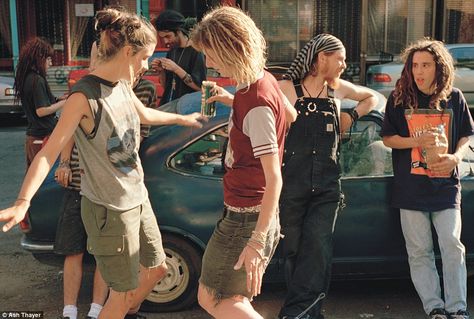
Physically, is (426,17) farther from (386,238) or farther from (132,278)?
(132,278)

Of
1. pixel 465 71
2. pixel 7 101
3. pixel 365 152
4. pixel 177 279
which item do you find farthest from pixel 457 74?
pixel 177 279

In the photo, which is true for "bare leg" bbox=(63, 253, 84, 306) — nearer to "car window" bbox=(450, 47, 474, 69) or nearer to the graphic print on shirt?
the graphic print on shirt

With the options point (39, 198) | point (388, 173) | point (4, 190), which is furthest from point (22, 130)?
point (388, 173)

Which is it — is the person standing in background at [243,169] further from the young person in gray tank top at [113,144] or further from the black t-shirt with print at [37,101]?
the black t-shirt with print at [37,101]

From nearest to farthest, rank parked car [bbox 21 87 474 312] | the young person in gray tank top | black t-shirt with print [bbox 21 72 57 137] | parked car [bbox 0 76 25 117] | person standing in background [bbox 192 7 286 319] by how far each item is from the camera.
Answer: person standing in background [bbox 192 7 286 319], the young person in gray tank top, parked car [bbox 21 87 474 312], black t-shirt with print [bbox 21 72 57 137], parked car [bbox 0 76 25 117]

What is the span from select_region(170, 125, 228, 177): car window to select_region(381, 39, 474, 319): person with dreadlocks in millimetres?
1020

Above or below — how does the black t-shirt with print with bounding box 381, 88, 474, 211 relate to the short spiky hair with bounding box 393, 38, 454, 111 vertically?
below

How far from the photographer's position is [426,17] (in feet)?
65.5

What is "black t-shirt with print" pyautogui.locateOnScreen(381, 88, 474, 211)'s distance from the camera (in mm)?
4316

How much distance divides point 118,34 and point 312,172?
4.49 feet

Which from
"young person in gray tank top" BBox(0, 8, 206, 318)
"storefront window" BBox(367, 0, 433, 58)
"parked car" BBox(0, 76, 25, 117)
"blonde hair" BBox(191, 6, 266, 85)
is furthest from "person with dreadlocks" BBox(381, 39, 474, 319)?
"storefront window" BBox(367, 0, 433, 58)

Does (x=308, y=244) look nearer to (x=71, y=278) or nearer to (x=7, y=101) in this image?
(x=71, y=278)

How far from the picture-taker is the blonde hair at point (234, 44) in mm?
Result: 3092

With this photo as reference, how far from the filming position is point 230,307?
10.6 ft
